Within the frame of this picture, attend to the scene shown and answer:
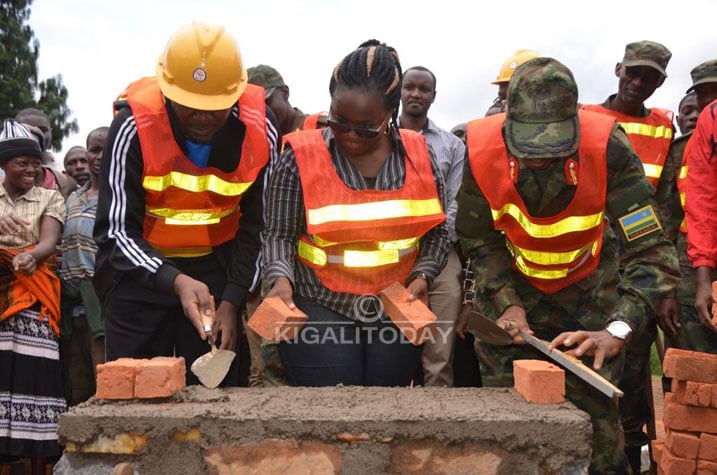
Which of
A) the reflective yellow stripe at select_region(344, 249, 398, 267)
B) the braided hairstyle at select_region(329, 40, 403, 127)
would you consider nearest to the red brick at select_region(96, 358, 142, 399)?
the reflective yellow stripe at select_region(344, 249, 398, 267)

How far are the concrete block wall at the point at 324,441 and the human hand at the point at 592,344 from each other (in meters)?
0.41

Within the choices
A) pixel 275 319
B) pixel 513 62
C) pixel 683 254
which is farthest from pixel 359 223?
pixel 513 62

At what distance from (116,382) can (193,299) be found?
489 millimetres

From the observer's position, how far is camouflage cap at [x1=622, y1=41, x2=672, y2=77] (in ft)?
17.0

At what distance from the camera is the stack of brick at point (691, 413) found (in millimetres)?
3922

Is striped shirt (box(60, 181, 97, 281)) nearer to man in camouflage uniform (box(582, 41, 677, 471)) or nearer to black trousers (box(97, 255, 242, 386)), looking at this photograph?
black trousers (box(97, 255, 242, 386))

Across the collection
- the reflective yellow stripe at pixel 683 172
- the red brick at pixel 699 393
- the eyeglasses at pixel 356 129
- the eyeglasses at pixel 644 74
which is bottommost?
the red brick at pixel 699 393

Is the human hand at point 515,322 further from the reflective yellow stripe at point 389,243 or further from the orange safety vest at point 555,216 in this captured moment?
the reflective yellow stripe at point 389,243

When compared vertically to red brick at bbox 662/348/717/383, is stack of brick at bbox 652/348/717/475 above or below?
below

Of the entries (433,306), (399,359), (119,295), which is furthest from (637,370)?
(119,295)

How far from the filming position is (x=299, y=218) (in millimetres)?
3402

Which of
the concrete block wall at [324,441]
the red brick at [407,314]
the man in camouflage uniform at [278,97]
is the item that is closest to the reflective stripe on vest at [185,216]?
the red brick at [407,314]

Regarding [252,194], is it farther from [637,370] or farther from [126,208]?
[637,370]

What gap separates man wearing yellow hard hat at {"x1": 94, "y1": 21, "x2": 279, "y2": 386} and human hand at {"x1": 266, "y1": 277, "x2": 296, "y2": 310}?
0.93 feet
